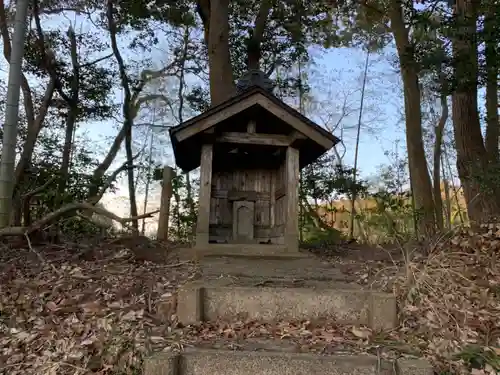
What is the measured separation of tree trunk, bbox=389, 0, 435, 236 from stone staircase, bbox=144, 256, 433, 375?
216 inches

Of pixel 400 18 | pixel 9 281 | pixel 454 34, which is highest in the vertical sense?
pixel 400 18

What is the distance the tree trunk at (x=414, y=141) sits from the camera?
31.5ft

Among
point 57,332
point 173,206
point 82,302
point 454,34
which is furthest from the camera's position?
point 173,206

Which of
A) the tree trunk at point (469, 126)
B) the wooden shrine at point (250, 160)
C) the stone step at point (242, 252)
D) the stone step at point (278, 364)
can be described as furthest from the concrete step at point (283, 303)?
the tree trunk at point (469, 126)

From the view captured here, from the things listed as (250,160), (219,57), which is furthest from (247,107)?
(219,57)

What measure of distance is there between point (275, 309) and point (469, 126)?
580 centimetres

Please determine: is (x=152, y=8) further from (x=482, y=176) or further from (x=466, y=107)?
(x=482, y=176)

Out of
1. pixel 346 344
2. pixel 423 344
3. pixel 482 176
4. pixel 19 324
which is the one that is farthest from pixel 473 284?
pixel 19 324

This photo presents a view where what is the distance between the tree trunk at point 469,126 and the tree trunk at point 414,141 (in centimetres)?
212

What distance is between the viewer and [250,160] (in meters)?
7.22

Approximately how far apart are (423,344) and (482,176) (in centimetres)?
462

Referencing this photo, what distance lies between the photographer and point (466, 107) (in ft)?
24.5

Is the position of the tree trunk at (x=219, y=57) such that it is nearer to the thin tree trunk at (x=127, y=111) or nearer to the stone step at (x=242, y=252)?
the stone step at (x=242, y=252)

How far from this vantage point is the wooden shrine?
6035mm
